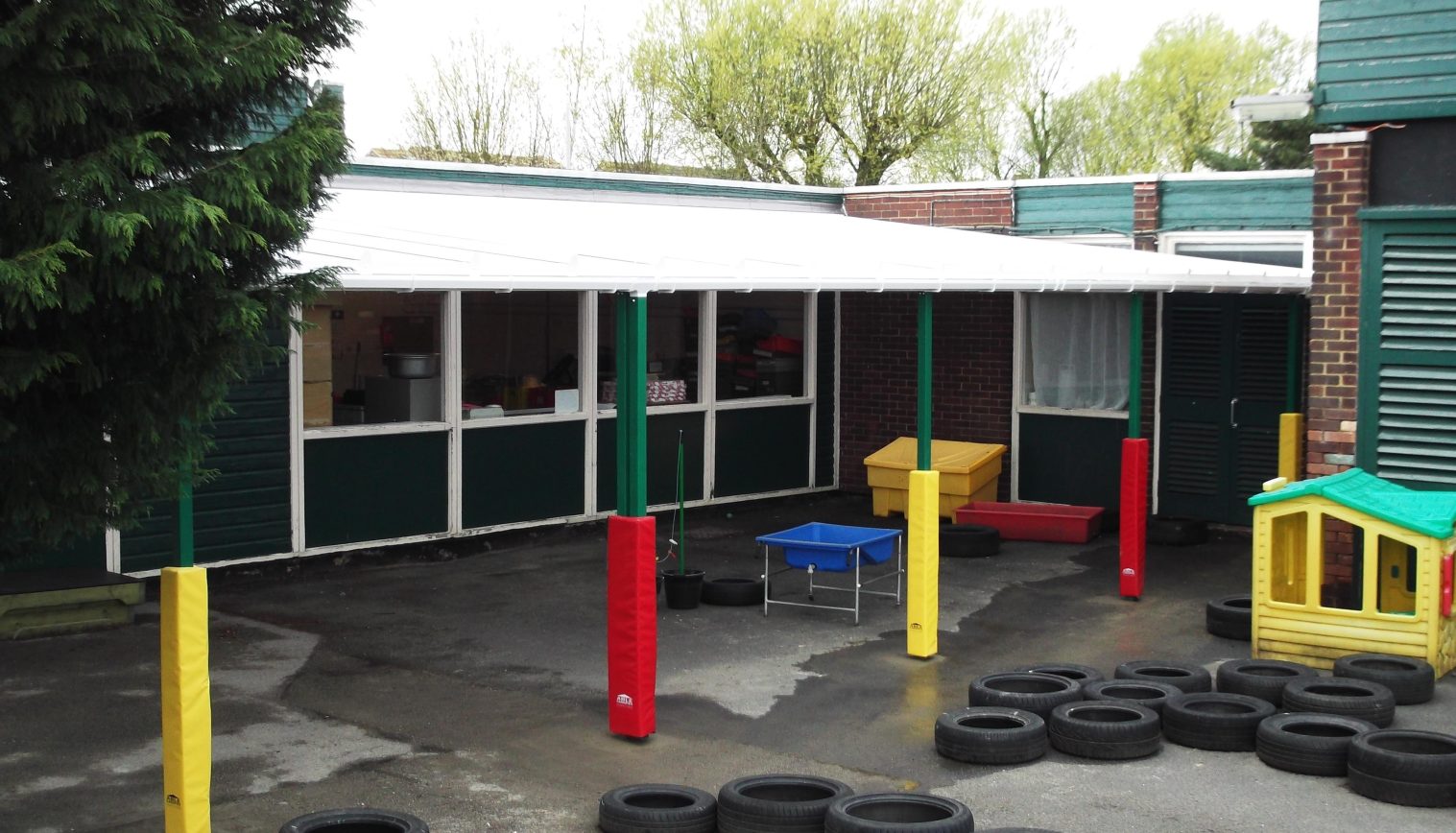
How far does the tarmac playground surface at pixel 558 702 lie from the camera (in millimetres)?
6730

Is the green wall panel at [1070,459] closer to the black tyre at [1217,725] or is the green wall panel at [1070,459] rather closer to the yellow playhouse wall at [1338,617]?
the yellow playhouse wall at [1338,617]

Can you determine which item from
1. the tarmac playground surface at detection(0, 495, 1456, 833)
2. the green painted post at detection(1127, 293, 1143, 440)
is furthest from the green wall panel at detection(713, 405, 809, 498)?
the green painted post at detection(1127, 293, 1143, 440)

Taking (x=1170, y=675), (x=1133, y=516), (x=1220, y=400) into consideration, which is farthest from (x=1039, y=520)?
(x=1170, y=675)

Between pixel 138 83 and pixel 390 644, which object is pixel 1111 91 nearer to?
pixel 390 644

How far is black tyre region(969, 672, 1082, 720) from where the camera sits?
25.7 ft

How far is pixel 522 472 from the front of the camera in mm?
13602

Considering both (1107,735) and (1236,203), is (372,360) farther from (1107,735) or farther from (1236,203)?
(1236,203)

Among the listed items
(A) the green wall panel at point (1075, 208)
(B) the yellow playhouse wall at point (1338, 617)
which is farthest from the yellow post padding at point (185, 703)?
(A) the green wall panel at point (1075, 208)

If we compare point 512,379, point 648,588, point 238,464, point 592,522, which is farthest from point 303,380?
point 648,588

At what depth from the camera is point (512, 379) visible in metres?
13.7

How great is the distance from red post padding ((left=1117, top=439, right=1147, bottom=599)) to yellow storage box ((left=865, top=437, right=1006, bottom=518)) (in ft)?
11.1

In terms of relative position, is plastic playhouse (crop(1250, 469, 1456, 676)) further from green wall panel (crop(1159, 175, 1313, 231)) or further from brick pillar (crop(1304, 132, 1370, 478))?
green wall panel (crop(1159, 175, 1313, 231))

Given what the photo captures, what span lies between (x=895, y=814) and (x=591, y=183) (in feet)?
30.1

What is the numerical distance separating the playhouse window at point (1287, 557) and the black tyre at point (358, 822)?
5719 millimetres
